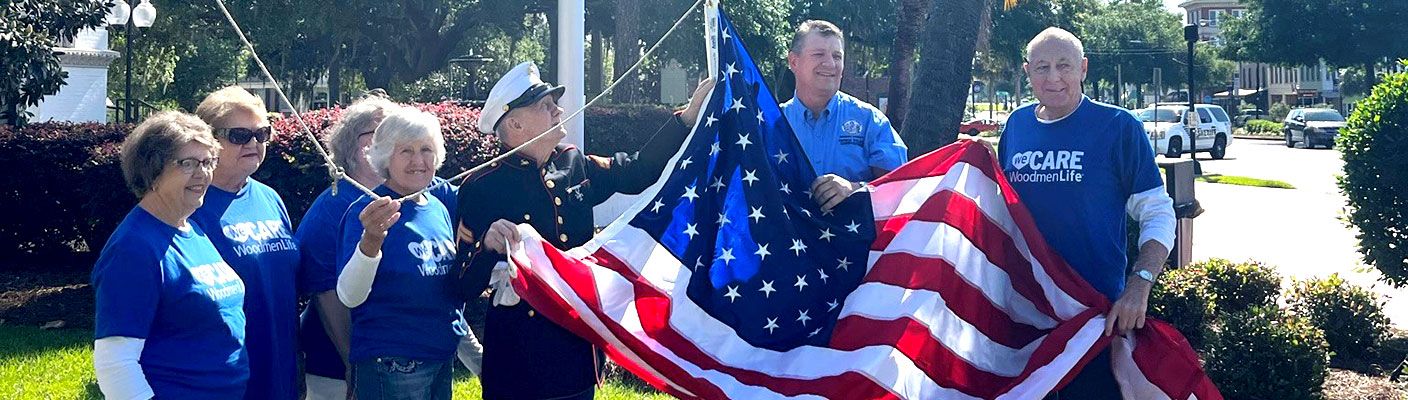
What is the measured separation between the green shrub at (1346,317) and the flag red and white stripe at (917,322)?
166 inches

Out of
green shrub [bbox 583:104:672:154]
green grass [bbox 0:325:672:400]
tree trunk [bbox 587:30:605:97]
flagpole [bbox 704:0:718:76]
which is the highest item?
tree trunk [bbox 587:30:605:97]

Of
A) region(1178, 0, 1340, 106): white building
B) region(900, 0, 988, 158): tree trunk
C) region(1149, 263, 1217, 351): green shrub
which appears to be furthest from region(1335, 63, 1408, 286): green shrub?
region(1178, 0, 1340, 106): white building

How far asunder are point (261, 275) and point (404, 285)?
0.42m

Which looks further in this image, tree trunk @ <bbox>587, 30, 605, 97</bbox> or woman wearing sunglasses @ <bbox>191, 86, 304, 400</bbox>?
tree trunk @ <bbox>587, 30, 605, 97</bbox>

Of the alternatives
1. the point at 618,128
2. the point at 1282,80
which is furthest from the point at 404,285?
the point at 1282,80

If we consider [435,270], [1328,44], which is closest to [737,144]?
[435,270]

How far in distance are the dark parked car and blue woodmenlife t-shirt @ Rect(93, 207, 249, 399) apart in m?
44.8

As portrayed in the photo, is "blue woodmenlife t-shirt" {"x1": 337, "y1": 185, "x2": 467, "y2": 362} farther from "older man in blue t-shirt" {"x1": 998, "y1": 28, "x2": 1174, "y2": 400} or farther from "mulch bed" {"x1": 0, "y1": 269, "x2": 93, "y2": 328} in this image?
"mulch bed" {"x1": 0, "y1": 269, "x2": 93, "y2": 328}

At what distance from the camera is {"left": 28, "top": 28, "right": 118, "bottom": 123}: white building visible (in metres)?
26.4

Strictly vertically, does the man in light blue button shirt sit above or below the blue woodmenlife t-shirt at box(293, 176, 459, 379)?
above

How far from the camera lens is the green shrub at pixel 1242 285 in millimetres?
8258

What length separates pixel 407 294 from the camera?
4219mm

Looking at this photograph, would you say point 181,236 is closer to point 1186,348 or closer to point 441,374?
point 441,374

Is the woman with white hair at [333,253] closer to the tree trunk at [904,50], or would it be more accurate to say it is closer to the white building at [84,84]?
the tree trunk at [904,50]
